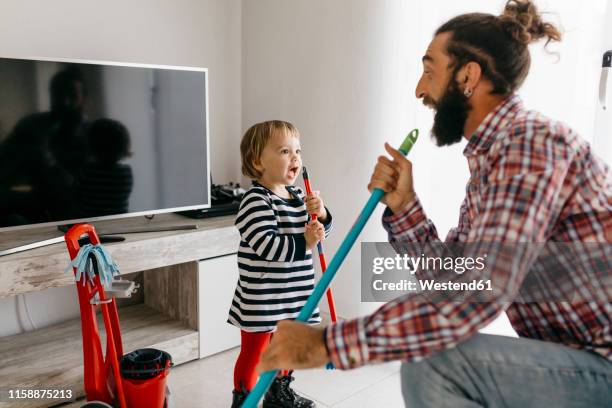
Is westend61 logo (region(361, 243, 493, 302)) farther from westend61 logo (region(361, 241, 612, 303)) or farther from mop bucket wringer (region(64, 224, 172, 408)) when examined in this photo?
mop bucket wringer (region(64, 224, 172, 408))

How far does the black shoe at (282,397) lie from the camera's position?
1950mm

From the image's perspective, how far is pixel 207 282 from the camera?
237 cm

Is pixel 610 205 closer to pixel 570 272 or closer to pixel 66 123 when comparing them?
pixel 570 272

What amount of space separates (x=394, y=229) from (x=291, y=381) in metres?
0.96

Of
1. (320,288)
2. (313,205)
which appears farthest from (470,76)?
(313,205)

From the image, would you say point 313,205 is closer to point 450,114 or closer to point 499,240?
point 450,114

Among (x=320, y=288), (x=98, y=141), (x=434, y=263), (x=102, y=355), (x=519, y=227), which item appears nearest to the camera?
(x=519, y=227)

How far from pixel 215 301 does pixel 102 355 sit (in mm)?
696

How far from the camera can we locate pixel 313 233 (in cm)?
184

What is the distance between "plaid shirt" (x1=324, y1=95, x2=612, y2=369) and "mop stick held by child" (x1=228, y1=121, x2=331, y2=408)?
2.53 feet

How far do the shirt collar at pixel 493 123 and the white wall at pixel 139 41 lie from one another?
71.2 inches

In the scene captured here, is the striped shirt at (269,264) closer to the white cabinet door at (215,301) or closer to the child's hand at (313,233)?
the child's hand at (313,233)

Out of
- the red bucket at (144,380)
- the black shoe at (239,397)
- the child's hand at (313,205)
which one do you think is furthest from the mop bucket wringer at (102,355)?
the child's hand at (313,205)

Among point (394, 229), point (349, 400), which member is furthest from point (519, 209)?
point (349, 400)
